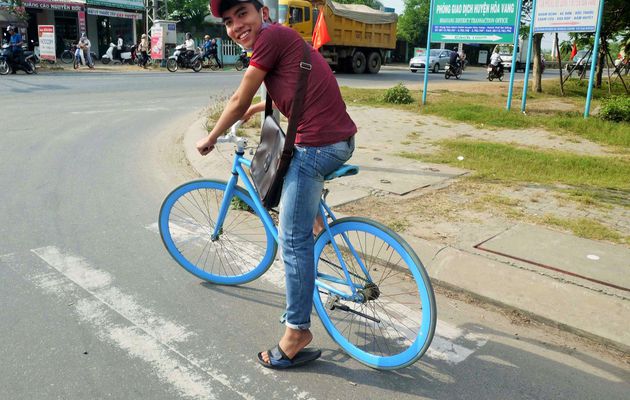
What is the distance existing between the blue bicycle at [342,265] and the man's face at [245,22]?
2.37 feet

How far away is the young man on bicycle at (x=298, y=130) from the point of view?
2.60 m

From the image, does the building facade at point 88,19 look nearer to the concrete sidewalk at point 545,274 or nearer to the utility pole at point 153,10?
the utility pole at point 153,10

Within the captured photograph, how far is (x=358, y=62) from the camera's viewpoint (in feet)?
91.2

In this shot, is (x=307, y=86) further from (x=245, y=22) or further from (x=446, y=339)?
(x=446, y=339)

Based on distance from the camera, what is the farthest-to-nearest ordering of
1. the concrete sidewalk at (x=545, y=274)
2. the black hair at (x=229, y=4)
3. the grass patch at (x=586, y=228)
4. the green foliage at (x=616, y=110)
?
the green foliage at (x=616, y=110)
the grass patch at (x=586, y=228)
the concrete sidewalk at (x=545, y=274)
the black hair at (x=229, y=4)

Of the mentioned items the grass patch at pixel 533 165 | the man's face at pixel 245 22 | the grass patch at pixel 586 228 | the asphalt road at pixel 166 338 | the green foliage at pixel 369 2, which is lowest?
the asphalt road at pixel 166 338

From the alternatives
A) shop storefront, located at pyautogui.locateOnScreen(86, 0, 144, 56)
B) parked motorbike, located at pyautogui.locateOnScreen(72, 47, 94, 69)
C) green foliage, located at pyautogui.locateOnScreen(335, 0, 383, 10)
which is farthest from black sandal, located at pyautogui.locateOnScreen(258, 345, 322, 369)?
green foliage, located at pyautogui.locateOnScreen(335, 0, 383, 10)

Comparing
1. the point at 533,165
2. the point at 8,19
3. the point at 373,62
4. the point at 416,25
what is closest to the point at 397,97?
the point at 533,165

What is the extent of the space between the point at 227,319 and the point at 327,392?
92 cm

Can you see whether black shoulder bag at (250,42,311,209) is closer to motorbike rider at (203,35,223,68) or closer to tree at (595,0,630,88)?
tree at (595,0,630,88)

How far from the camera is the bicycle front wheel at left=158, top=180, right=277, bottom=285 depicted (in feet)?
12.3

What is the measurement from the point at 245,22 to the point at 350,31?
2438 centimetres

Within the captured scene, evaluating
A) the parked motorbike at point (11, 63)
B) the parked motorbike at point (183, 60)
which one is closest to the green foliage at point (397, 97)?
the parked motorbike at point (11, 63)

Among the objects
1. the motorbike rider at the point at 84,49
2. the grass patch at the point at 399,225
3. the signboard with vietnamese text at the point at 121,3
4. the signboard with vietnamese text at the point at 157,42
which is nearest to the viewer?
the grass patch at the point at 399,225
